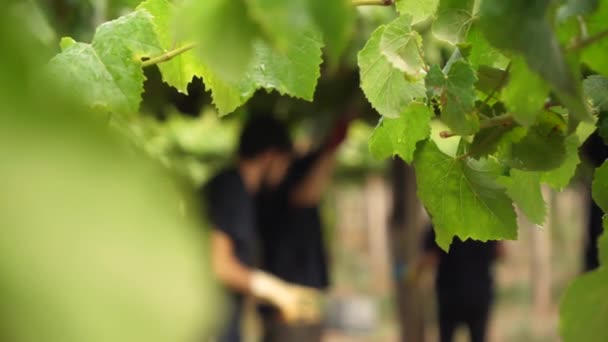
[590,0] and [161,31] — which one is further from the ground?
[161,31]

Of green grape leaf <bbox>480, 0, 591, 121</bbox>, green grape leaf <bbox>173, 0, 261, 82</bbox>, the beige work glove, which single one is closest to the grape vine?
green grape leaf <bbox>480, 0, 591, 121</bbox>

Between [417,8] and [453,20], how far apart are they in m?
Result: 0.07

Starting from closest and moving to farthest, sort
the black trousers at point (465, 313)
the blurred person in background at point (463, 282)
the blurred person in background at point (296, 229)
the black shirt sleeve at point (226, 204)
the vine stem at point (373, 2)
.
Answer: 1. the vine stem at point (373, 2)
2. the black shirt sleeve at point (226, 204)
3. the blurred person in background at point (296, 229)
4. the blurred person in background at point (463, 282)
5. the black trousers at point (465, 313)

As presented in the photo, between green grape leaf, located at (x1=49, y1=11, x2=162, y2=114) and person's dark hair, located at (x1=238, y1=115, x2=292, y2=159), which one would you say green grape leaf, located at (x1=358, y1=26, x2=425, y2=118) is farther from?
person's dark hair, located at (x1=238, y1=115, x2=292, y2=159)

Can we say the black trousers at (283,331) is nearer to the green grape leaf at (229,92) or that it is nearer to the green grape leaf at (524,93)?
the green grape leaf at (229,92)

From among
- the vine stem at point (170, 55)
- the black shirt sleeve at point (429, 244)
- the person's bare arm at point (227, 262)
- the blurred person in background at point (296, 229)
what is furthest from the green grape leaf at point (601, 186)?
the black shirt sleeve at point (429, 244)

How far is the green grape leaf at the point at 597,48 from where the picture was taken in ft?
1.76

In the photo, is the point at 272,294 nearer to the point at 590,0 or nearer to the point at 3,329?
the point at 590,0

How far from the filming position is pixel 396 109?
73 cm

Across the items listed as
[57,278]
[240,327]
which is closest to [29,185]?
[57,278]

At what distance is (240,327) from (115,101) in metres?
2.99

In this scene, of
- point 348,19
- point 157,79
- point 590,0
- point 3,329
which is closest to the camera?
point 3,329

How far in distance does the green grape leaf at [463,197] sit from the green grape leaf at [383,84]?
6cm

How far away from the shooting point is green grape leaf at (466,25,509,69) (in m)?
0.70
